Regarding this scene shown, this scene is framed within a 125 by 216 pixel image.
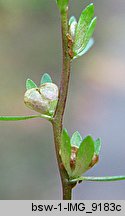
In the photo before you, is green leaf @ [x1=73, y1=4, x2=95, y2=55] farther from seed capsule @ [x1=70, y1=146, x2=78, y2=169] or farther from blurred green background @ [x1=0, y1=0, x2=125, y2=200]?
blurred green background @ [x1=0, y1=0, x2=125, y2=200]

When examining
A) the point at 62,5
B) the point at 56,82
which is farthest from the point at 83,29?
the point at 56,82

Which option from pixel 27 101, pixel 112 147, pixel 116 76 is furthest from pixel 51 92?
pixel 116 76

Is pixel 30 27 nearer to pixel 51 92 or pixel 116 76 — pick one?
pixel 116 76

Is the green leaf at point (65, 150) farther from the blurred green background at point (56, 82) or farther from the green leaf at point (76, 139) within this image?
the blurred green background at point (56, 82)

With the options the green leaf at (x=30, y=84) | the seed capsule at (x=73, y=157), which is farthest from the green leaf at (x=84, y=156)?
the green leaf at (x=30, y=84)

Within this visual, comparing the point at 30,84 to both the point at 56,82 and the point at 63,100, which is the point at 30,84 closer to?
the point at 63,100
